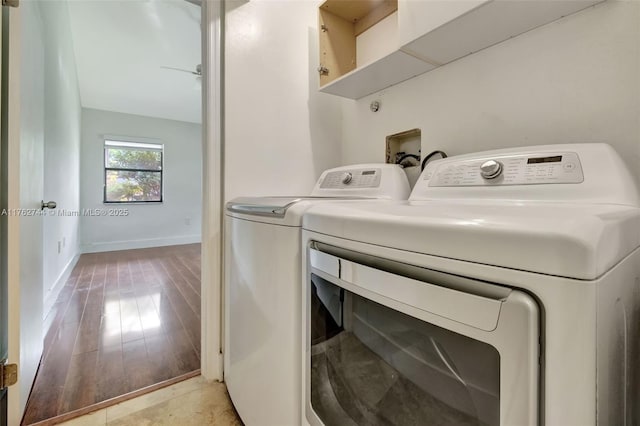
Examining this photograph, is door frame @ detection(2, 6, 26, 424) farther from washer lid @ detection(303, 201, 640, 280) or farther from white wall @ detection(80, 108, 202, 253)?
white wall @ detection(80, 108, 202, 253)

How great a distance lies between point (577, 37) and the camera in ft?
2.92

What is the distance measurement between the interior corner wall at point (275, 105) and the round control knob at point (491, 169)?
38.9 inches

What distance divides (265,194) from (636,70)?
1414 mm

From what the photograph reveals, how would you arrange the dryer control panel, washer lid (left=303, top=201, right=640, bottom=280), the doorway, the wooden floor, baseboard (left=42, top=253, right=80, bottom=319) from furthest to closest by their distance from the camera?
1. baseboard (left=42, top=253, right=80, bottom=319)
2. the doorway
3. the wooden floor
4. the dryer control panel
5. washer lid (left=303, top=201, right=640, bottom=280)

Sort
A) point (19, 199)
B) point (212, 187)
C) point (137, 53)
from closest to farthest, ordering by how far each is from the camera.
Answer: point (19, 199) → point (212, 187) → point (137, 53)

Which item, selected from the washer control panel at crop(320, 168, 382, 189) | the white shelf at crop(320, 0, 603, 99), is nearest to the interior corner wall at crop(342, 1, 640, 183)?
the white shelf at crop(320, 0, 603, 99)

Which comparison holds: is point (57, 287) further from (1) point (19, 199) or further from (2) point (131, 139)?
(2) point (131, 139)

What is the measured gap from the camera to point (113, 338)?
177 cm

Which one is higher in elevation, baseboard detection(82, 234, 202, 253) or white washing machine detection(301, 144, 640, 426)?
white washing machine detection(301, 144, 640, 426)

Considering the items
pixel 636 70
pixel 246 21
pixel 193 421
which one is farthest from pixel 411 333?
pixel 246 21

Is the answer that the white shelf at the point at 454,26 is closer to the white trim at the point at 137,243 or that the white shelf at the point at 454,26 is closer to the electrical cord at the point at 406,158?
the electrical cord at the point at 406,158

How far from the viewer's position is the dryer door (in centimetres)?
37

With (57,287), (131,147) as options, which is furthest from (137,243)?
(57,287)

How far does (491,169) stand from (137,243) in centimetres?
540
